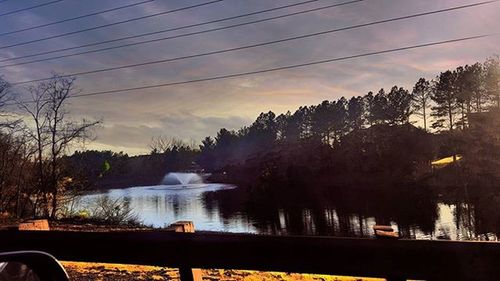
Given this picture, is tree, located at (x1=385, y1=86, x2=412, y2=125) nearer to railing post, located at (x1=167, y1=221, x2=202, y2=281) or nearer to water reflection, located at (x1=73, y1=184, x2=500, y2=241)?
water reflection, located at (x1=73, y1=184, x2=500, y2=241)

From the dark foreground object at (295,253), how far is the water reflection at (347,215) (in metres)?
27.8

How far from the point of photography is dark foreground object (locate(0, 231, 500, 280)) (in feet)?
10.6

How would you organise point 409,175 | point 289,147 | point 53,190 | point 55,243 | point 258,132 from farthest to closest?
point 258,132 < point 289,147 < point 409,175 < point 53,190 < point 55,243

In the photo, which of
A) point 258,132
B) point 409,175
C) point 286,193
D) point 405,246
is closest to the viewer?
point 405,246

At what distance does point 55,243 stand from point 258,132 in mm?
132549

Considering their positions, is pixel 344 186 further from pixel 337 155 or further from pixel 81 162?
pixel 81 162

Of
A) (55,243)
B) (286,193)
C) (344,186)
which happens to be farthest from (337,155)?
(55,243)

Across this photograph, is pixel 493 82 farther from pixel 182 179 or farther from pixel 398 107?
pixel 182 179

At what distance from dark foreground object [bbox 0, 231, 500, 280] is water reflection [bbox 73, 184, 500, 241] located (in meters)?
27.8

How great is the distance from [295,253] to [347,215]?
134ft

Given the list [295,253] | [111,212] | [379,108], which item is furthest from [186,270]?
[379,108]

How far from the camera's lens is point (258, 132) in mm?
137125

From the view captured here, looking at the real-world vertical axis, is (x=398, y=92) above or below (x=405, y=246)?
above

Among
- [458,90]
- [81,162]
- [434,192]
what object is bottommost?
[434,192]
